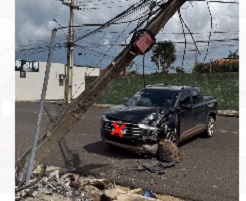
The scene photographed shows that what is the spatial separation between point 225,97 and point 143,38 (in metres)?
16.1

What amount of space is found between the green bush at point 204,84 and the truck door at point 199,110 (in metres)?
7.63

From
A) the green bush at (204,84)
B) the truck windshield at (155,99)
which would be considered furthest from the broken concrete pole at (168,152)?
the green bush at (204,84)

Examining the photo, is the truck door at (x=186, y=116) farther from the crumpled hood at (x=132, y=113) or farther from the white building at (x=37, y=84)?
the white building at (x=37, y=84)

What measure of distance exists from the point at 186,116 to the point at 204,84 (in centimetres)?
Answer: 1228

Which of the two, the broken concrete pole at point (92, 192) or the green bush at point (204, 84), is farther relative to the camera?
the green bush at point (204, 84)

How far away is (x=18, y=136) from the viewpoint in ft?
40.1

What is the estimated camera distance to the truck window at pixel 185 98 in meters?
10.2

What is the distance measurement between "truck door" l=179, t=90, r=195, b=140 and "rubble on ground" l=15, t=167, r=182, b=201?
3.56 metres

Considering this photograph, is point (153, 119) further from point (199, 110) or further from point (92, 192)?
point (92, 192)

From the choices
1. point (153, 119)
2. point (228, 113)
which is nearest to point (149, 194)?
point (153, 119)

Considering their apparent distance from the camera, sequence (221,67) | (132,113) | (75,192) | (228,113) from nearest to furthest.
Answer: (75,192), (132,113), (228,113), (221,67)

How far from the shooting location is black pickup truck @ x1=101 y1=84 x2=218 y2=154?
342 inches

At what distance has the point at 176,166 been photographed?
8188mm

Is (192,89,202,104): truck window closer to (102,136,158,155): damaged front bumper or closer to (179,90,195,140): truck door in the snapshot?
(179,90,195,140): truck door
